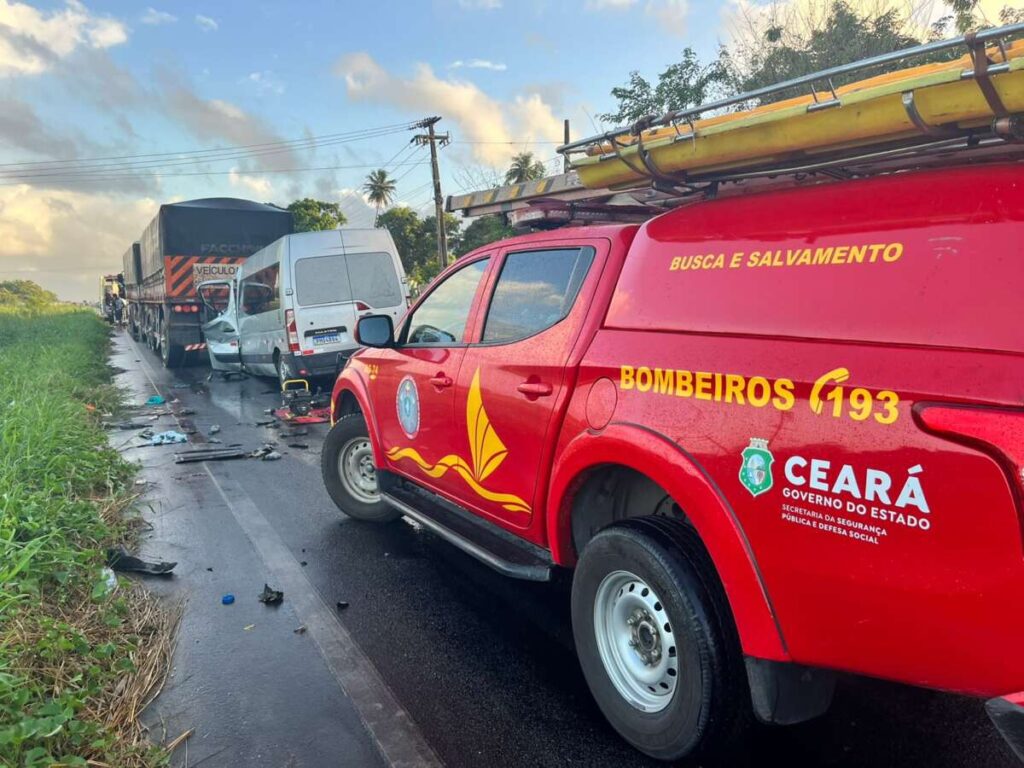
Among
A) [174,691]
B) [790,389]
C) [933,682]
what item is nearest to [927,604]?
[933,682]

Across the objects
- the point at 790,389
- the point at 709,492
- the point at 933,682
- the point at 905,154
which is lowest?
the point at 933,682

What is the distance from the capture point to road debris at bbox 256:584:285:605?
164 inches

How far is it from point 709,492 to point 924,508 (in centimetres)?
66

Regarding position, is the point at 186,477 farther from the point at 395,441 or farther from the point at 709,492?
the point at 709,492

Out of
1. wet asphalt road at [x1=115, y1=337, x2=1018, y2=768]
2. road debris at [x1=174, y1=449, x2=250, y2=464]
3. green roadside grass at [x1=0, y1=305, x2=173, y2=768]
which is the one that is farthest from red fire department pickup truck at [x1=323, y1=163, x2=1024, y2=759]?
road debris at [x1=174, y1=449, x2=250, y2=464]

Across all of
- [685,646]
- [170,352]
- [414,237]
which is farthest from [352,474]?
[414,237]

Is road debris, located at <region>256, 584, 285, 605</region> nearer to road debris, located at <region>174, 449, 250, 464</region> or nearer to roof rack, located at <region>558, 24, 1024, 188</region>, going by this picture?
roof rack, located at <region>558, 24, 1024, 188</region>

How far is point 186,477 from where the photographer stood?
23.0 feet

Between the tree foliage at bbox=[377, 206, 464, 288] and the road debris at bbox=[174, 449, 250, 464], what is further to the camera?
the tree foliage at bbox=[377, 206, 464, 288]

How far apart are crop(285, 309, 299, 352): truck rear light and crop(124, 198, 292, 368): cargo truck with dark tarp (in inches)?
268

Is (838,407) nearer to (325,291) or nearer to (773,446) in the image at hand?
(773,446)

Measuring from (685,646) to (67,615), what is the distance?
119 inches

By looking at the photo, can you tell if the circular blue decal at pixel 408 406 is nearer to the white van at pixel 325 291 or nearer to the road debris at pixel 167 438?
the road debris at pixel 167 438

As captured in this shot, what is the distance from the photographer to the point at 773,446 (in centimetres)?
217
